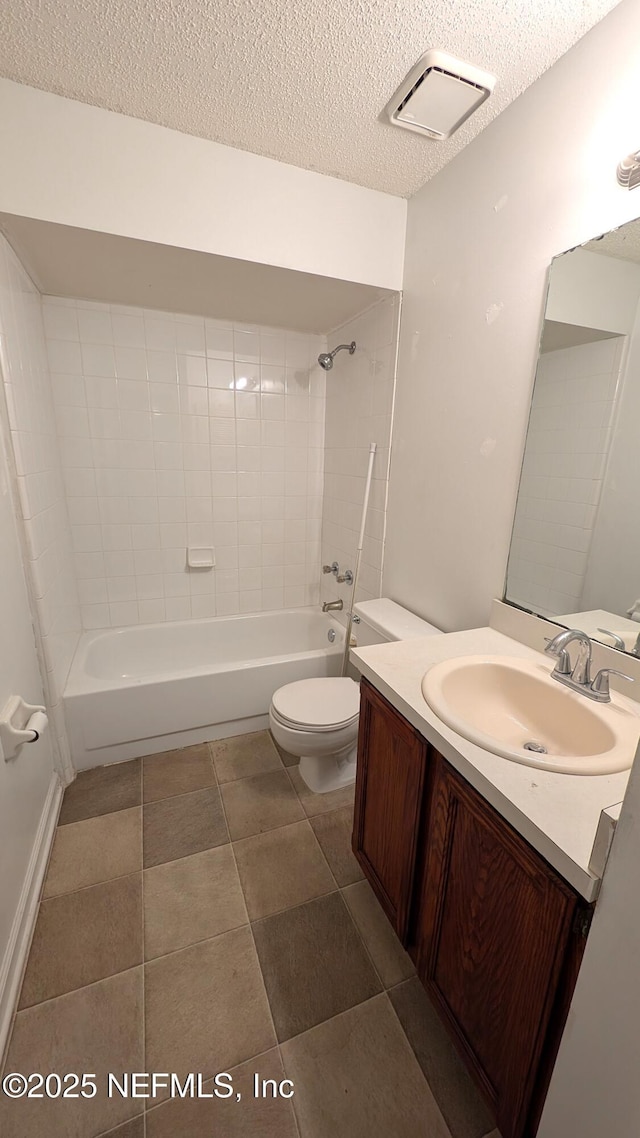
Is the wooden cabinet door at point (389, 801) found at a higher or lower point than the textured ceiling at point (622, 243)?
lower

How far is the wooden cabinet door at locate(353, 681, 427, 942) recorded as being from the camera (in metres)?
1.04

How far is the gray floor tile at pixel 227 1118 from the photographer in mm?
903

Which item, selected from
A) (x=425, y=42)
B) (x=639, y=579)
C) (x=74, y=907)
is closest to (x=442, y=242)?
(x=425, y=42)

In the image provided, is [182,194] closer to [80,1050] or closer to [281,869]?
[281,869]

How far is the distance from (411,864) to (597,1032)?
1.82 feet

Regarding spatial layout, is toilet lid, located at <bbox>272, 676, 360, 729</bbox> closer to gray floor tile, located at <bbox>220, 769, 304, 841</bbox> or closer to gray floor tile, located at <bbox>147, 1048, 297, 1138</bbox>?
gray floor tile, located at <bbox>220, 769, 304, 841</bbox>

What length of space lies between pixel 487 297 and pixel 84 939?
7.84 feet

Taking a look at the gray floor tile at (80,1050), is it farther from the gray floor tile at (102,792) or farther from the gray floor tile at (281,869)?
the gray floor tile at (102,792)

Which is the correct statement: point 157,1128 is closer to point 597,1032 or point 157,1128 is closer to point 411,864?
point 411,864

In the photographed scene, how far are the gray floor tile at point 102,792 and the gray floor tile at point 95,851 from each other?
4 cm

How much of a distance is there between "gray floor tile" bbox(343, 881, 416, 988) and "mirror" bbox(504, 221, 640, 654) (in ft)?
3.55

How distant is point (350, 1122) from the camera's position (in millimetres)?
922

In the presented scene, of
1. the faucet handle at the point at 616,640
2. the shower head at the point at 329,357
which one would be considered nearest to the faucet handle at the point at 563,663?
the faucet handle at the point at 616,640

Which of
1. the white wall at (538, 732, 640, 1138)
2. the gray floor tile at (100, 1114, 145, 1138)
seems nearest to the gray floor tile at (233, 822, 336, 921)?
the gray floor tile at (100, 1114, 145, 1138)
